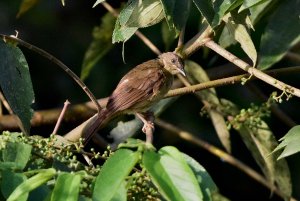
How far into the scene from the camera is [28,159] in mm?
2650

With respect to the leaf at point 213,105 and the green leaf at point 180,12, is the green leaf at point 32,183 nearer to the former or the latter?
the green leaf at point 180,12

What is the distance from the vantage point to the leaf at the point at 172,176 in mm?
2375

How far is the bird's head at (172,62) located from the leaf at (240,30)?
446 millimetres

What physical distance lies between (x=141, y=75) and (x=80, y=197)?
6.61 ft

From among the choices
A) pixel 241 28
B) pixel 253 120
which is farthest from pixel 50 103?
pixel 241 28

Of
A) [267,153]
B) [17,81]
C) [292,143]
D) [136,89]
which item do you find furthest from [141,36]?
[292,143]

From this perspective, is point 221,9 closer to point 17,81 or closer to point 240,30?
point 240,30

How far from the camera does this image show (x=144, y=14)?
327 centimetres

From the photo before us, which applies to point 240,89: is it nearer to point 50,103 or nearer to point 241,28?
point 50,103

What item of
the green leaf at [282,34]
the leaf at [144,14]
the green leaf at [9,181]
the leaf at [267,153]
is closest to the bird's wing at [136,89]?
the leaf at [267,153]

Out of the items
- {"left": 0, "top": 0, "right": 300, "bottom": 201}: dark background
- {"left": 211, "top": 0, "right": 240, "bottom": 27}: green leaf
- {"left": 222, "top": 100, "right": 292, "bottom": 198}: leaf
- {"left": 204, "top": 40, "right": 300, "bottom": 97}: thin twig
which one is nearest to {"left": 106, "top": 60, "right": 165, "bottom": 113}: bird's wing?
{"left": 222, "top": 100, "right": 292, "bottom": 198}: leaf

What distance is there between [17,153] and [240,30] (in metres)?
1.12

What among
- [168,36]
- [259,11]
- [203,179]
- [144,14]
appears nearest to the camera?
[203,179]

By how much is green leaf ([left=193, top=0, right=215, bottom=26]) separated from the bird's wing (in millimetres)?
1223
